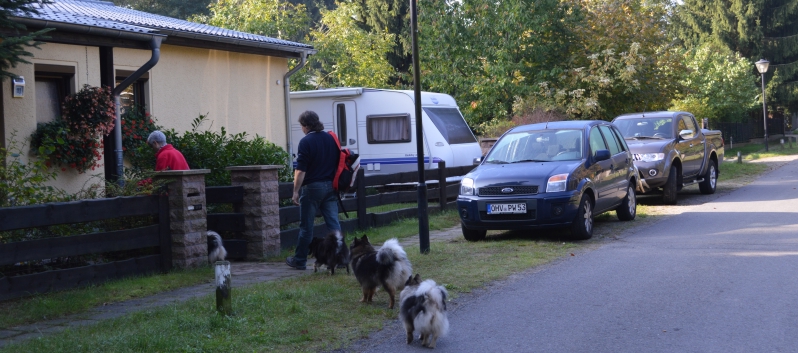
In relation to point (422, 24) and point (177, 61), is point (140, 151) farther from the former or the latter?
point (422, 24)

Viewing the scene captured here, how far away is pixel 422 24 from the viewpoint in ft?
92.8

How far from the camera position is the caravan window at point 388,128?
18922 mm

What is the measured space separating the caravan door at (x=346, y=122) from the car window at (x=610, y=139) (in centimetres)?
726

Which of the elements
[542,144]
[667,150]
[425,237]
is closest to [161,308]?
[425,237]

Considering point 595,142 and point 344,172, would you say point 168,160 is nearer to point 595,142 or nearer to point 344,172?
point 344,172

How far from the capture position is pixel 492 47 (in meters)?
26.5

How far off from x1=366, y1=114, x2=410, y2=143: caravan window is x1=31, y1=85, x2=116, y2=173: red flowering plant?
835 cm

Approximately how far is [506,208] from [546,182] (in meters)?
0.69

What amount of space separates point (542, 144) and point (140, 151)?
6.36 meters

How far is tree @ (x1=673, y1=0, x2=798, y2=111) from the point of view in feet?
173

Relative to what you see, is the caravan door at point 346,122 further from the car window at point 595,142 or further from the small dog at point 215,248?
the small dog at point 215,248

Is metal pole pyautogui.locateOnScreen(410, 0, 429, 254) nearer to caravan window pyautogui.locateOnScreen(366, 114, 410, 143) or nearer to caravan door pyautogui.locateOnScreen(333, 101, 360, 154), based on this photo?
caravan window pyautogui.locateOnScreen(366, 114, 410, 143)

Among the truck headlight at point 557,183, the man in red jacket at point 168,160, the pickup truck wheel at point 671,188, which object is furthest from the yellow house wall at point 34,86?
the pickup truck wheel at point 671,188

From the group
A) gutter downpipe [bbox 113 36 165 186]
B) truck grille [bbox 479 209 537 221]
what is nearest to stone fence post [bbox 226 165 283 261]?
gutter downpipe [bbox 113 36 165 186]
